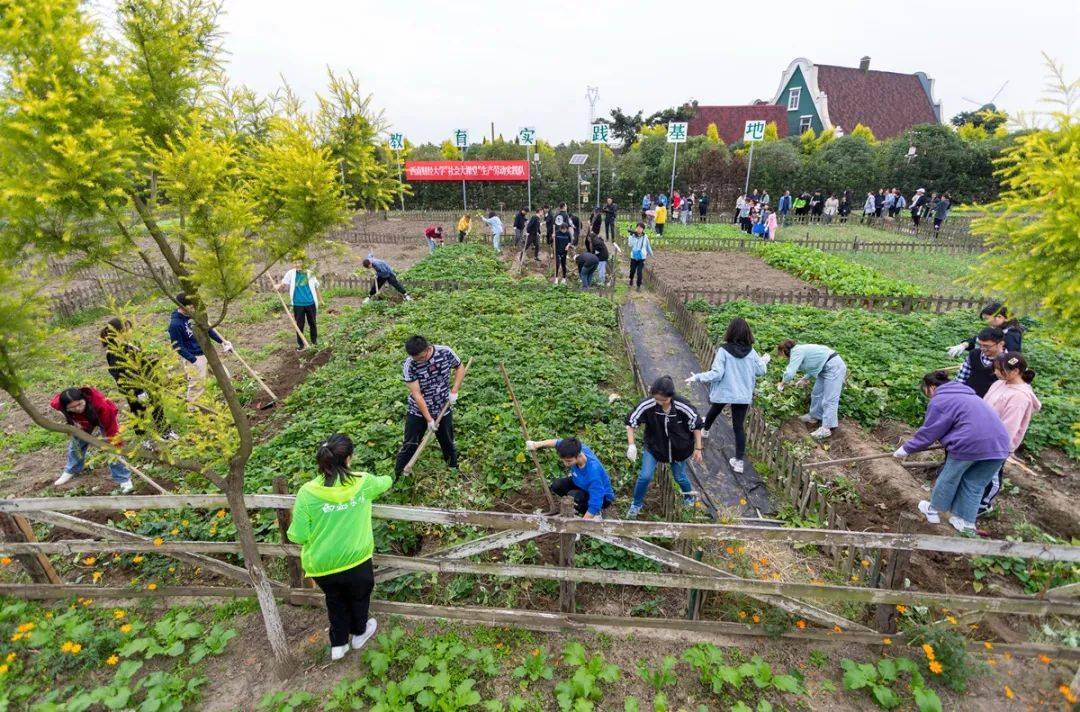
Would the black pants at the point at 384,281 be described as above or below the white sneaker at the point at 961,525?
Result: above

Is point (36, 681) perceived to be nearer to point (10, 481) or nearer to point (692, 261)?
point (10, 481)

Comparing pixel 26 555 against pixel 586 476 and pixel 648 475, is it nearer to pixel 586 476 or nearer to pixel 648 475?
pixel 586 476

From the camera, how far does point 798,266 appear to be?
16766mm

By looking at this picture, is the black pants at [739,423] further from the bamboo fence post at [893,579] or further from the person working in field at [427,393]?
the person working in field at [427,393]

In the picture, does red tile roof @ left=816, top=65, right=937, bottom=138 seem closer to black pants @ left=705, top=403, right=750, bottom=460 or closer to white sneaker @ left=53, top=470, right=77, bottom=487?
black pants @ left=705, top=403, right=750, bottom=460

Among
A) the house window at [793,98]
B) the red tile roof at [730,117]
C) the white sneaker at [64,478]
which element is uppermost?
the house window at [793,98]

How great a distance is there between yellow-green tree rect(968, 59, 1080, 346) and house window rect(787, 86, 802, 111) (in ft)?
150

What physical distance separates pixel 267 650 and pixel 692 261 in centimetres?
1801

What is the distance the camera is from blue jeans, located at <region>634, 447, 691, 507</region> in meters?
5.10

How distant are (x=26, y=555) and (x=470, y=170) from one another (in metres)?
31.8

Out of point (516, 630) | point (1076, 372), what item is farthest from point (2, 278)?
point (1076, 372)

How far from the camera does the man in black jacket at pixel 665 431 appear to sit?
15.9 feet

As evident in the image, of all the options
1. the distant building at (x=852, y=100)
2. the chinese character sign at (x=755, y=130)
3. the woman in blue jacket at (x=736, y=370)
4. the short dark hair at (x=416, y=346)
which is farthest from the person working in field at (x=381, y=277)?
the distant building at (x=852, y=100)

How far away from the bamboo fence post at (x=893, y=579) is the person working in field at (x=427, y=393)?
4.09 meters
